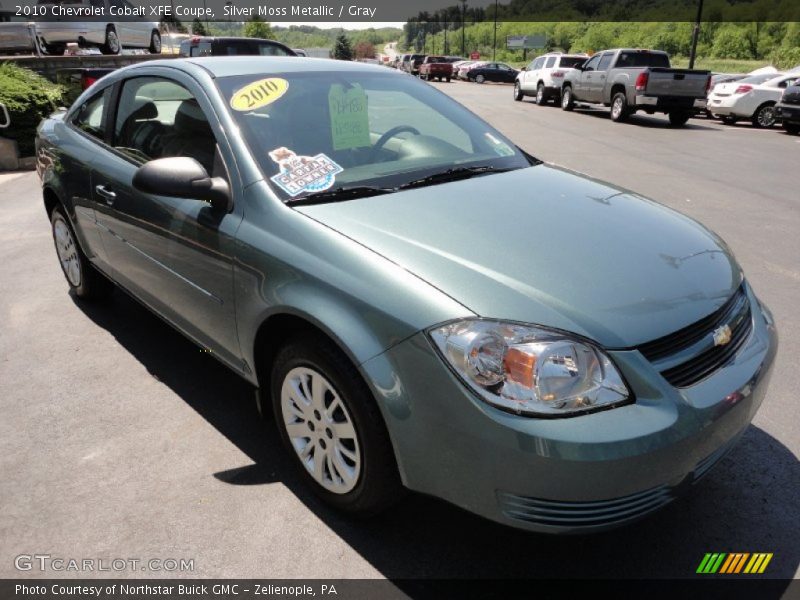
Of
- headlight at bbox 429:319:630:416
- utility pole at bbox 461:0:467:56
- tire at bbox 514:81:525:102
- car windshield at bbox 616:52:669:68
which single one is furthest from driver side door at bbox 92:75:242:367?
utility pole at bbox 461:0:467:56

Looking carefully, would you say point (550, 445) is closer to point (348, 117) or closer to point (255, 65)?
point (348, 117)

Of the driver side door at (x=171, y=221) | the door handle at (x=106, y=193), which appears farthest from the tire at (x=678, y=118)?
the door handle at (x=106, y=193)

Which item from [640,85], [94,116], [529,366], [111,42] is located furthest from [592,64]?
[529,366]

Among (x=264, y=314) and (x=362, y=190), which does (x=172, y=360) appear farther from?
(x=362, y=190)

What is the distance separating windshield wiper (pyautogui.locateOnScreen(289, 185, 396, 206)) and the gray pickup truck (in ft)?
49.4

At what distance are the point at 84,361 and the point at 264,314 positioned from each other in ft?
6.31

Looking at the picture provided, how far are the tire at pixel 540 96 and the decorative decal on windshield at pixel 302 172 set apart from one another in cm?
2106

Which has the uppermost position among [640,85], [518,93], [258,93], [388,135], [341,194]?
[258,93]

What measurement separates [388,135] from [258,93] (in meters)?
0.69

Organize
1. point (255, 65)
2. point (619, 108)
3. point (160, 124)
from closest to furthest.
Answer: point (255, 65), point (160, 124), point (619, 108)

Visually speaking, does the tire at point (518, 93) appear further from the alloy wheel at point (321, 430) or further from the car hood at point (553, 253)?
the alloy wheel at point (321, 430)

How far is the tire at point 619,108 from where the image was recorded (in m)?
16.9

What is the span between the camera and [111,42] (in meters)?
18.1

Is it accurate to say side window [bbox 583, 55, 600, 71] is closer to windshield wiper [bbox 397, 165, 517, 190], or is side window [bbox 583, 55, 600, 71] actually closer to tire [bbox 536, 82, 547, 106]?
tire [bbox 536, 82, 547, 106]
